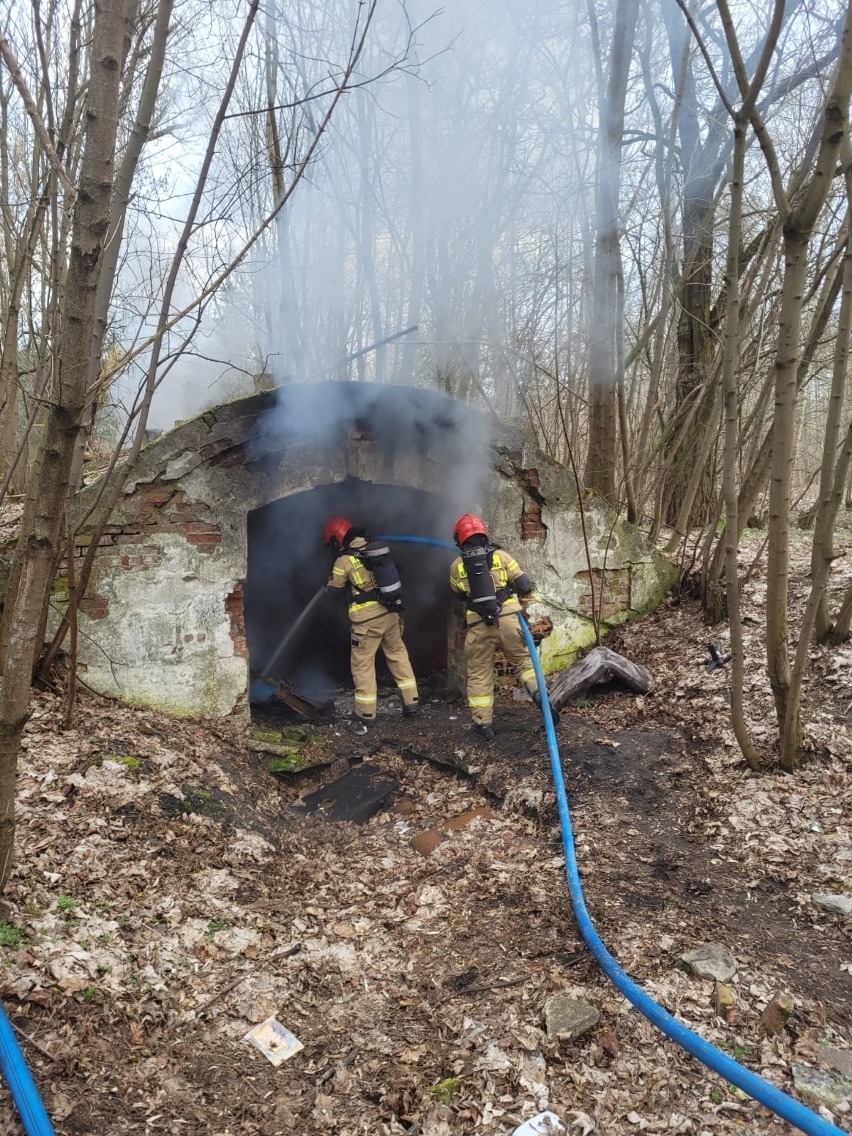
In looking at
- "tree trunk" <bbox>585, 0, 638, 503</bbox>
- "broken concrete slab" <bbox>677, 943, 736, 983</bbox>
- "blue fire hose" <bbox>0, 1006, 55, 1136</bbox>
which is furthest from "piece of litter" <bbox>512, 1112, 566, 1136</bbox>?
"tree trunk" <bbox>585, 0, 638, 503</bbox>

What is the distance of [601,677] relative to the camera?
6715 millimetres

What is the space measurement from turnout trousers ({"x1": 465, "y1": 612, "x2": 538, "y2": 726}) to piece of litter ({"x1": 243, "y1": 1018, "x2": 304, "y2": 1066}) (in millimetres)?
3832

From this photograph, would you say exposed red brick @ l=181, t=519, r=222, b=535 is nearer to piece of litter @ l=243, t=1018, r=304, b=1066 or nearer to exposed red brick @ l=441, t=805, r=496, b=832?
exposed red brick @ l=441, t=805, r=496, b=832

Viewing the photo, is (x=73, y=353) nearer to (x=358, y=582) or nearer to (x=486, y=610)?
(x=486, y=610)

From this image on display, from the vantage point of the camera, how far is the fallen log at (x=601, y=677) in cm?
669

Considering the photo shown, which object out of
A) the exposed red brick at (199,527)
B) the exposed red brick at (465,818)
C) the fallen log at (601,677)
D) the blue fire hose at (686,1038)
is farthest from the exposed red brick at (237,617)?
the blue fire hose at (686,1038)

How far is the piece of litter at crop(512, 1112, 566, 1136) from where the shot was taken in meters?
2.49

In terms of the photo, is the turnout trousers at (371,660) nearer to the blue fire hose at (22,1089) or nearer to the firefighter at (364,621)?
the firefighter at (364,621)

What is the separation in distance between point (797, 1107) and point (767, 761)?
3.02 m

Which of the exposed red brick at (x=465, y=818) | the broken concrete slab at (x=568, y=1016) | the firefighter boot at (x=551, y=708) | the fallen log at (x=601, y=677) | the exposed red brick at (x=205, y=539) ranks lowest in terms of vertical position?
the exposed red brick at (x=465, y=818)

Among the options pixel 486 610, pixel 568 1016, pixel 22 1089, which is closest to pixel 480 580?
pixel 486 610

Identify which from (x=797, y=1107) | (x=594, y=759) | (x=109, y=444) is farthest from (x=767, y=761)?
(x=109, y=444)

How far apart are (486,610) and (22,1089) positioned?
499cm

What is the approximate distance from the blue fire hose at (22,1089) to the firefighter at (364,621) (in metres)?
4.90
